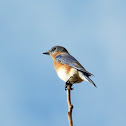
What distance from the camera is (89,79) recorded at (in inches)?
202

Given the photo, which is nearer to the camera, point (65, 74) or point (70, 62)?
point (65, 74)

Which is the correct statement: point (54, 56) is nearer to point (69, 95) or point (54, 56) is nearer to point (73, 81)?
point (73, 81)

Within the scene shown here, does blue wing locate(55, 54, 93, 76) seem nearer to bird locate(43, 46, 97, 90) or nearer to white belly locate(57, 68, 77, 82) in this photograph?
bird locate(43, 46, 97, 90)

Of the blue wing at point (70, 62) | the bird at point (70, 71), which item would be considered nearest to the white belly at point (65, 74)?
the bird at point (70, 71)

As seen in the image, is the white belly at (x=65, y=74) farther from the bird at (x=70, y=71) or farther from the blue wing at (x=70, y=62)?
the blue wing at (x=70, y=62)

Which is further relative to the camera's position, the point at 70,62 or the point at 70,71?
the point at 70,62

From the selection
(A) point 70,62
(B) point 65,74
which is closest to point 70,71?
(B) point 65,74

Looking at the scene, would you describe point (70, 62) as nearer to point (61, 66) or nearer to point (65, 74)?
point (61, 66)

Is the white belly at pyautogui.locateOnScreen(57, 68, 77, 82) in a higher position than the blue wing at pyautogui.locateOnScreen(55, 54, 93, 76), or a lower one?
lower

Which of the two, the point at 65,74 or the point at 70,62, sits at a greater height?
the point at 70,62

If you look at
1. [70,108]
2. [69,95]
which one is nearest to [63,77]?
[69,95]

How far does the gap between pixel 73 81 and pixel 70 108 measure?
124 inches

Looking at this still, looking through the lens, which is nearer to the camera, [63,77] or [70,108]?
[70,108]

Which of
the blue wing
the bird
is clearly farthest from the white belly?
the blue wing
